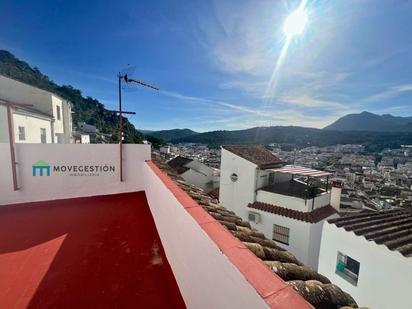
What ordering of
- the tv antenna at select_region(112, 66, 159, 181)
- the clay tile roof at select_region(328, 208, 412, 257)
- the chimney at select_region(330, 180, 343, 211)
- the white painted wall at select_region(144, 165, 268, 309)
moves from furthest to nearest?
the chimney at select_region(330, 180, 343, 211) < the tv antenna at select_region(112, 66, 159, 181) < the clay tile roof at select_region(328, 208, 412, 257) < the white painted wall at select_region(144, 165, 268, 309)

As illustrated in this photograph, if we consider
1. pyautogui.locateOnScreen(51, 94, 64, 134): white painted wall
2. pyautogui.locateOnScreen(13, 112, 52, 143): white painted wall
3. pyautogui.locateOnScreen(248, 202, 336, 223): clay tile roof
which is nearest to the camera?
pyautogui.locateOnScreen(248, 202, 336, 223): clay tile roof

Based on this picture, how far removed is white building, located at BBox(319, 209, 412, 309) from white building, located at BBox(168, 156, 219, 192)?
12.7m

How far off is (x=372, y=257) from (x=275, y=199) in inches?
250

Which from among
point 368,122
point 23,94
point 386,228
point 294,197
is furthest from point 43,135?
point 368,122

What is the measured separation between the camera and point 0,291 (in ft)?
5.63

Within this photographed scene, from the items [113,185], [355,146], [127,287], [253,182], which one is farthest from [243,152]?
[355,146]

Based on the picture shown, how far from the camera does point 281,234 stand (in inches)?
409

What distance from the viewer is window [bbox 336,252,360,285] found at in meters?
5.56

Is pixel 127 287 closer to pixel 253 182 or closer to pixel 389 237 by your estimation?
pixel 389 237

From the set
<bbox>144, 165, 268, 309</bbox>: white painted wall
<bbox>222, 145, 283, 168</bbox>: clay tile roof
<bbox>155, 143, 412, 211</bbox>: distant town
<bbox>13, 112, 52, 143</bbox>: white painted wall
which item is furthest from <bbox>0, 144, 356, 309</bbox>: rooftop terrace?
<bbox>155, 143, 412, 211</bbox>: distant town

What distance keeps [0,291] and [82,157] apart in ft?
10.2

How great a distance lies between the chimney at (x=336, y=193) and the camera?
37.9ft

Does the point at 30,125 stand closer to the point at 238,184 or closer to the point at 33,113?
the point at 33,113

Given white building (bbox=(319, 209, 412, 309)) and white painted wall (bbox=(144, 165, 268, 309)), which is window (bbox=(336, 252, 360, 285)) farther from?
white painted wall (bbox=(144, 165, 268, 309))
